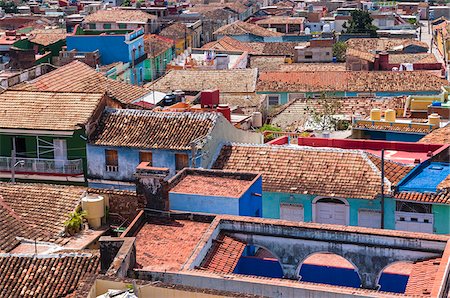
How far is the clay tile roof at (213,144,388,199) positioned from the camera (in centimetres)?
2931

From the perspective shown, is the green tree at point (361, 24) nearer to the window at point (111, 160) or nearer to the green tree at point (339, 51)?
the green tree at point (339, 51)

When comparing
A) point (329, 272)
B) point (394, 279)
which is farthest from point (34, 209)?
point (394, 279)

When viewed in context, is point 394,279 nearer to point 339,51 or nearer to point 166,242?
point 166,242

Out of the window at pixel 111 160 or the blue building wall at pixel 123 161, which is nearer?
the blue building wall at pixel 123 161

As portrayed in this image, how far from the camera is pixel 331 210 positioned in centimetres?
2955

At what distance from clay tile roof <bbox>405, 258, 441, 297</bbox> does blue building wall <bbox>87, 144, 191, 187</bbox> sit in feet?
39.6

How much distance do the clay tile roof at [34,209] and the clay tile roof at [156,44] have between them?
41.3 meters

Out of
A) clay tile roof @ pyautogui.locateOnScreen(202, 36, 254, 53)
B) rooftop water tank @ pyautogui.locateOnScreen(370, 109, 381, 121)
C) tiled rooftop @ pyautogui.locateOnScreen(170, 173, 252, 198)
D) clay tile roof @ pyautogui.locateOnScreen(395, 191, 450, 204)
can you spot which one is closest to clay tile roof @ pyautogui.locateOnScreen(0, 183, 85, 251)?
tiled rooftop @ pyautogui.locateOnScreen(170, 173, 252, 198)

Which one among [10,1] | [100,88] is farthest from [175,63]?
[10,1]

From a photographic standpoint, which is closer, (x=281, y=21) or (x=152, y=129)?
(x=152, y=129)

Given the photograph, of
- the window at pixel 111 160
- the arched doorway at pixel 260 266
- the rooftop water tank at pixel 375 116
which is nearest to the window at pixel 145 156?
the window at pixel 111 160

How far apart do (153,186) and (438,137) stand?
17034 mm

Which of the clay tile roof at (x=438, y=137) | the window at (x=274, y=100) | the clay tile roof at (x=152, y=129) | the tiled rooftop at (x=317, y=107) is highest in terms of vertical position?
the clay tile roof at (x=152, y=129)

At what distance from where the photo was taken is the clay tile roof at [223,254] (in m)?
20.9
